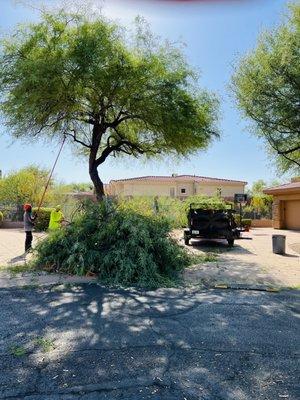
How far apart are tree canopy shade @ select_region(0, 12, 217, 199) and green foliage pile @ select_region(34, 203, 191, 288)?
9.17 ft

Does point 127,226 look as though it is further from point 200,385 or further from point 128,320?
point 200,385

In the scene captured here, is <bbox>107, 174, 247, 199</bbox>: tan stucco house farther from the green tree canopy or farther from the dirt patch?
the dirt patch

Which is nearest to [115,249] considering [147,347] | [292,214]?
[147,347]

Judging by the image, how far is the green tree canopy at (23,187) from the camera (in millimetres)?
→ 38281

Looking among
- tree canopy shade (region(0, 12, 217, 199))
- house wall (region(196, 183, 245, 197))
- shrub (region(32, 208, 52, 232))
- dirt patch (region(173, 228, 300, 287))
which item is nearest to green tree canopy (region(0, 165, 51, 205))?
shrub (region(32, 208, 52, 232))

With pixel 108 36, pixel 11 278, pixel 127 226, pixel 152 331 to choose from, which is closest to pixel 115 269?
pixel 127 226

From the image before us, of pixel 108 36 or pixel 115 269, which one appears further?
pixel 108 36

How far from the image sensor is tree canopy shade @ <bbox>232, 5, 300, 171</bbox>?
1123 centimetres

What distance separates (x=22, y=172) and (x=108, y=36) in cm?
3294

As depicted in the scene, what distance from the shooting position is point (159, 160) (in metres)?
15.3

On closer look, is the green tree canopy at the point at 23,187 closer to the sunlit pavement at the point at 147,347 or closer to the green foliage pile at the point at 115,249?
the green foliage pile at the point at 115,249

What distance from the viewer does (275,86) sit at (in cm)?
1163

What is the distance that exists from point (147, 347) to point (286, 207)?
27.5m

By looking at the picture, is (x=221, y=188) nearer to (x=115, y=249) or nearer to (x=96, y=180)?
(x=96, y=180)
